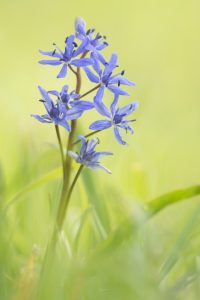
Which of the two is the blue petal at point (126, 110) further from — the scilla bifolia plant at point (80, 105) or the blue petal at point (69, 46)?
the blue petal at point (69, 46)

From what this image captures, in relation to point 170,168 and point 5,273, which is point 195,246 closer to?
point 5,273

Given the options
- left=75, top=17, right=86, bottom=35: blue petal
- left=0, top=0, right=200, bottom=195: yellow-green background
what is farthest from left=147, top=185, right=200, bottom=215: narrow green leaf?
left=0, top=0, right=200, bottom=195: yellow-green background

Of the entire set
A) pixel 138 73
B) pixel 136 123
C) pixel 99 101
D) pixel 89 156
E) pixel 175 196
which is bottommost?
pixel 138 73

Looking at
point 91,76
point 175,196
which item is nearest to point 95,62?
point 91,76

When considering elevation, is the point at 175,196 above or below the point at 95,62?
below

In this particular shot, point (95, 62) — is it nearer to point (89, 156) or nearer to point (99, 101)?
point (99, 101)

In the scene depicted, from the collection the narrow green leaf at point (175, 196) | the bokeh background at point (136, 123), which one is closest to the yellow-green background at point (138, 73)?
the bokeh background at point (136, 123)

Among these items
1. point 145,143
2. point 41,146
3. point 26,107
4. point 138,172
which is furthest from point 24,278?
point 26,107

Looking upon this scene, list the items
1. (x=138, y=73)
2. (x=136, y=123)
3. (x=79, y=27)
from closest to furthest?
(x=79, y=27) → (x=136, y=123) → (x=138, y=73)

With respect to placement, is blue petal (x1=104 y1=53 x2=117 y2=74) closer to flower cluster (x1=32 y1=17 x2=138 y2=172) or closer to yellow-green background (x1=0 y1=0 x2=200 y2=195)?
flower cluster (x1=32 y1=17 x2=138 y2=172)

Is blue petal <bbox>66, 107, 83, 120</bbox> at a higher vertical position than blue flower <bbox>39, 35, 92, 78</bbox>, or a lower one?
lower
